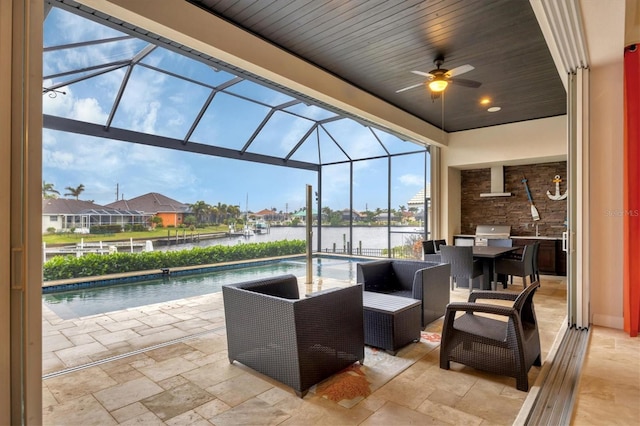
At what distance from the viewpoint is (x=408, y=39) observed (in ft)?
13.0

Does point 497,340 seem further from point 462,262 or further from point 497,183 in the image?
point 497,183

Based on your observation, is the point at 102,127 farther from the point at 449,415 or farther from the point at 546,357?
the point at 546,357

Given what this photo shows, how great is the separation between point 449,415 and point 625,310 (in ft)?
9.02

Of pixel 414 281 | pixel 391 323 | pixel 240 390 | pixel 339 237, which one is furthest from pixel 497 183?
pixel 240 390

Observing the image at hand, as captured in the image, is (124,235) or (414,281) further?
(124,235)

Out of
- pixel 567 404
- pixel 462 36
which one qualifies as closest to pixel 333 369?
pixel 567 404

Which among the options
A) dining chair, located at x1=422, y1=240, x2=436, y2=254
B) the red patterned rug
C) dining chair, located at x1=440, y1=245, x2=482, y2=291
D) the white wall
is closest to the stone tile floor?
Answer: the red patterned rug

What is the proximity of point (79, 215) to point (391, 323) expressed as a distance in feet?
22.4

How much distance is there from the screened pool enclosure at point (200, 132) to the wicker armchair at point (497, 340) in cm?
397

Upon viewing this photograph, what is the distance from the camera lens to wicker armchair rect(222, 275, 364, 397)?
240 centimetres

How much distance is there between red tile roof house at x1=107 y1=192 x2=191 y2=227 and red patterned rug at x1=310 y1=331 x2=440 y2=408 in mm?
6753

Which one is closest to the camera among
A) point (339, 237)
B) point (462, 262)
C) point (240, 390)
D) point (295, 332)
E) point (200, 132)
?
point (295, 332)

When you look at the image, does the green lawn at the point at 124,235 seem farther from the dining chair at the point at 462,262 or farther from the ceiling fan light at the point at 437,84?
the ceiling fan light at the point at 437,84

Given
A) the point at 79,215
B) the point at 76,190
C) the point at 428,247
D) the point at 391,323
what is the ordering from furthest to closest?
the point at 79,215 < the point at 76,190 < the point at 428,247 < the point at 391,323
